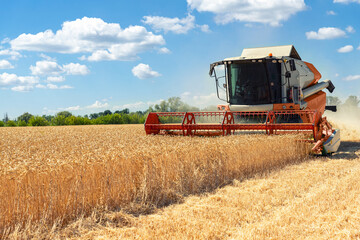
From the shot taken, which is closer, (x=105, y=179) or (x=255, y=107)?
(x=105, y=179)

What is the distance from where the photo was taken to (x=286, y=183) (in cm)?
566

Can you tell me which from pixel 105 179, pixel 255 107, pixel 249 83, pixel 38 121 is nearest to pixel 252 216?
pixel 105 179

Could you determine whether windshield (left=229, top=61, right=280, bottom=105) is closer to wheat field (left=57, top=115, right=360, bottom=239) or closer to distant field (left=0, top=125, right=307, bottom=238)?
distant field (left=0, top=125, right=307, bottom=238)

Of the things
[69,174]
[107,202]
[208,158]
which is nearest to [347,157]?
[208,158]

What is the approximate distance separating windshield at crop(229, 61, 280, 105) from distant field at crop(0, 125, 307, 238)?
150 inches

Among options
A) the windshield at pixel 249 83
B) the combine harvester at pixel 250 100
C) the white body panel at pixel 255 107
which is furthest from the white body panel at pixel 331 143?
the windshield at pixel 249 83

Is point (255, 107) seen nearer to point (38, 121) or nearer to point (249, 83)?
point (249, 83)

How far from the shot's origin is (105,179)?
4352mm

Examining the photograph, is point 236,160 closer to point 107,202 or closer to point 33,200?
point 107,202

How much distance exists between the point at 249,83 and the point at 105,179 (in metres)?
6.93

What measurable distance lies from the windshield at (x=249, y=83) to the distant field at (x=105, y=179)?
3.81 meters

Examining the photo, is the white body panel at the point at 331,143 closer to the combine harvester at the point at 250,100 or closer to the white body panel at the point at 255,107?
the combine harvester at the point at 250,100

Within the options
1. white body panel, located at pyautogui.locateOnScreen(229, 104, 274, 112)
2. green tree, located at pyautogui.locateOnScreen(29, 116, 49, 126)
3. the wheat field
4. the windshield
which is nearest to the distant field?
the wheat field

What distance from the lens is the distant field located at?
11.9 feet
